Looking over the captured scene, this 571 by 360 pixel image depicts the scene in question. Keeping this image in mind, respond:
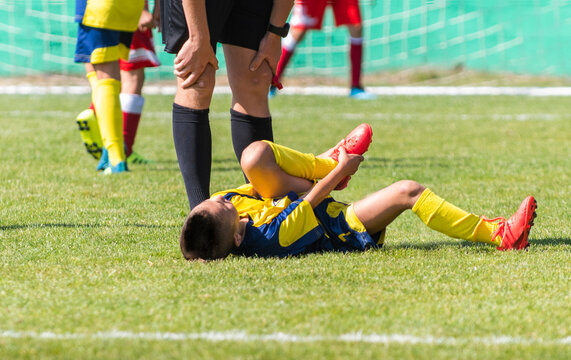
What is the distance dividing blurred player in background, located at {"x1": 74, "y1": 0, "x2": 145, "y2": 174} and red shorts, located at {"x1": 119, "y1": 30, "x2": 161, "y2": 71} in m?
0.54

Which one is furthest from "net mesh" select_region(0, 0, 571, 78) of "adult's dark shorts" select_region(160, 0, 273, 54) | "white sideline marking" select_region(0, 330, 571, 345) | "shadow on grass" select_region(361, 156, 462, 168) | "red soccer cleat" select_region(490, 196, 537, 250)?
"white sideline marking" select_region(0, 330, 571, 345)

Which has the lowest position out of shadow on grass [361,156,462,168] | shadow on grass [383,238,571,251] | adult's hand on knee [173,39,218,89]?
shadow on grass [361,156,462,168]

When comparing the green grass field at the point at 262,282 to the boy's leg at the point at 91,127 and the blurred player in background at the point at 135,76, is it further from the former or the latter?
the blurred player in background at the point at 135,76

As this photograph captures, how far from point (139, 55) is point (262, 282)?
3663 mm

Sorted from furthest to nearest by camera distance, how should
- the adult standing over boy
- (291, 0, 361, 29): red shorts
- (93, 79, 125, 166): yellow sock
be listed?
(291, 0, 361, 29): red shorts → (93, 79, 125, 166): yellow sock → the adult standing over boy

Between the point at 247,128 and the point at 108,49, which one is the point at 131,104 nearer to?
the point at 108,49

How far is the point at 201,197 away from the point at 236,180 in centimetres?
182

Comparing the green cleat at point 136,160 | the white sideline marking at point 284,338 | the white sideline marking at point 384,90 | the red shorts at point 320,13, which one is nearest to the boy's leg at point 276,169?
the white sideline marking at point 284,338

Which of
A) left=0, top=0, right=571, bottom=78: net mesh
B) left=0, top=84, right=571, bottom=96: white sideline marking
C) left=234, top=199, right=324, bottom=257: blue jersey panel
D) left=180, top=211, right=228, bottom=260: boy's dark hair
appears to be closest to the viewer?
left=180, top=211, right=228, bottom=260: boy's dark hair

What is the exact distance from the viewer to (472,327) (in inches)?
98.7

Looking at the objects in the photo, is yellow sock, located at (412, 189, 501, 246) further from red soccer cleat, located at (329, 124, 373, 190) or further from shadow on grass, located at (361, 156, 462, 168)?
shadow on grass, located at (361, 156, 462, 168)

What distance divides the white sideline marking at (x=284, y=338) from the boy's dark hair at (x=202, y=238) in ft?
2.77

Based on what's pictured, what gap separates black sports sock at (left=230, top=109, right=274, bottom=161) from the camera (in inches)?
155

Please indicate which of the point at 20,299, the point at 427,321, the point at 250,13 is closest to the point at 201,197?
the point at 250,13
